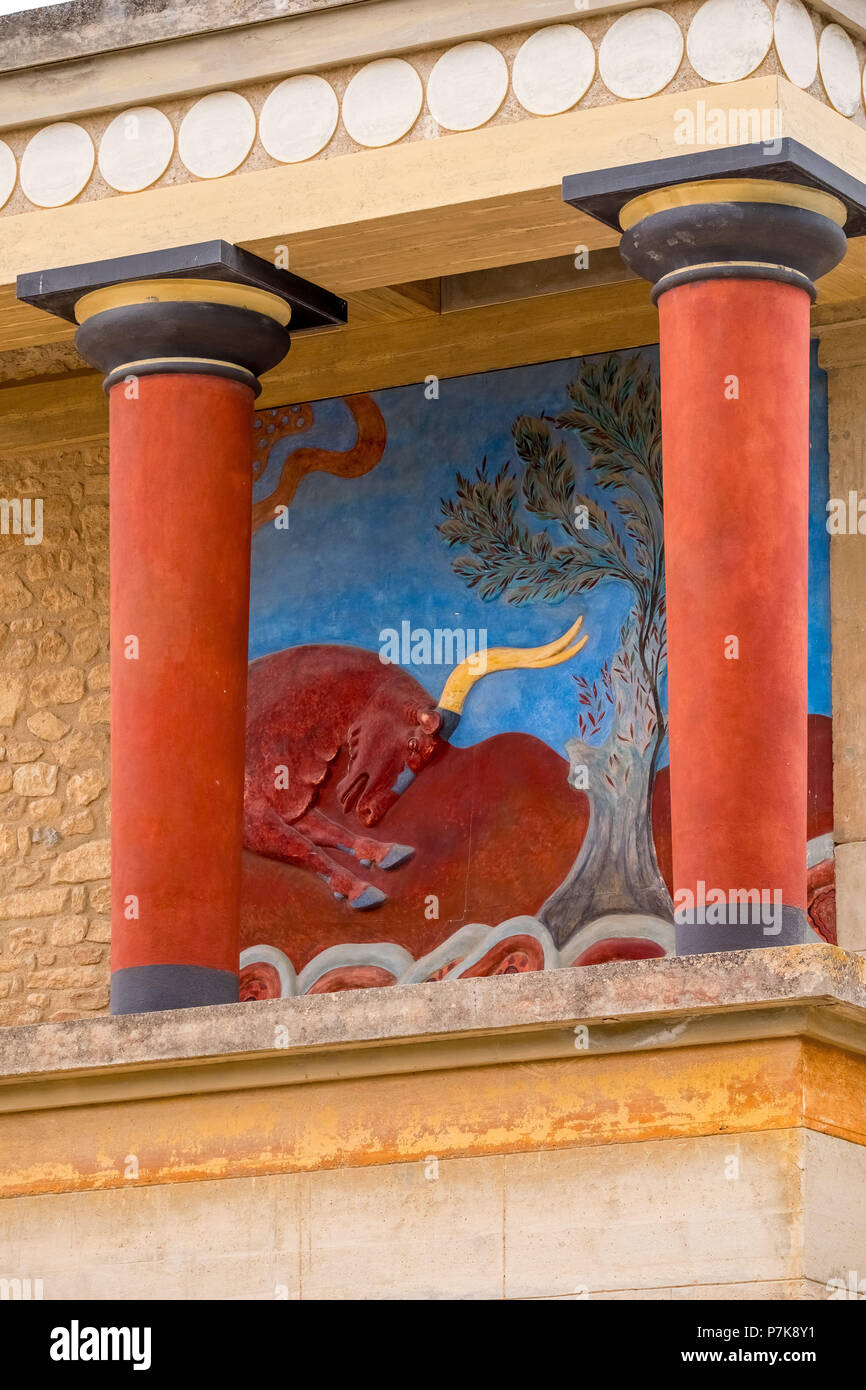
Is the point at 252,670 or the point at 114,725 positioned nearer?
the point at 114,725

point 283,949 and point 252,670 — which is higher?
point 252,670

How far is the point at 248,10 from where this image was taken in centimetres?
909

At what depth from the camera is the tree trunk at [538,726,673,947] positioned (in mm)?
9984

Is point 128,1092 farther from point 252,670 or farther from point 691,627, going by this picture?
point 252,670

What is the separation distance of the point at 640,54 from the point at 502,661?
265cm

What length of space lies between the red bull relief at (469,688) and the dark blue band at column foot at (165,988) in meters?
1.70

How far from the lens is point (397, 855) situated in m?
10.4

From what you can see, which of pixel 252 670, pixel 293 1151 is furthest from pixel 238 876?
pixel 252 670

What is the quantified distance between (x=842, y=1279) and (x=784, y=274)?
302 centimetres

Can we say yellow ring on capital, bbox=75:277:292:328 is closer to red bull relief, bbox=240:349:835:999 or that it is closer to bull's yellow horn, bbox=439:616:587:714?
red bull relief, bbox=240:349:835:999

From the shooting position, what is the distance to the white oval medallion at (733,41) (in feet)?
27.6

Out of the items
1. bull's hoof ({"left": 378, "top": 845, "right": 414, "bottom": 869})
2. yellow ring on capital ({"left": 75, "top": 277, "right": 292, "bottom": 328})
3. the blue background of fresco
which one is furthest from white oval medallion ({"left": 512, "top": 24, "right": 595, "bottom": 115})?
bull's hoof ({"left": 378, "top": 845, "right": 414, "bottom": 869})

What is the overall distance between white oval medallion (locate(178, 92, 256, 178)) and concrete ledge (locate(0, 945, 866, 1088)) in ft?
9.46
